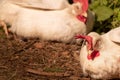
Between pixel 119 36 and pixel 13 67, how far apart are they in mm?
1202

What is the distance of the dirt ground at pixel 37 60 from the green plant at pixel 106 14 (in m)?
0.56

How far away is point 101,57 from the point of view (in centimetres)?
422

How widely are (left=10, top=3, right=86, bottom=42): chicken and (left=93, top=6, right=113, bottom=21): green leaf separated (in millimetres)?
411

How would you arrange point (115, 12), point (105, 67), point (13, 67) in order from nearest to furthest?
point (105, 67) → point (13, 67) → point (115, 12)

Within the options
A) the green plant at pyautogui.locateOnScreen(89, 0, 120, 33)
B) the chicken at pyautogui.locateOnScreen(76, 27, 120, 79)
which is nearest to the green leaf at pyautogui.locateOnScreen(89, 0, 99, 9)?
the green plant at pyautogui.locateOnScreen(89, 0, 120, 33)

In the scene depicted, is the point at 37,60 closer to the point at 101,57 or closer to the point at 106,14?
the point at 101,57

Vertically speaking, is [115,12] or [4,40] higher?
[115,12]

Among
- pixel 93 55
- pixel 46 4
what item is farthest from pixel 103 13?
pixel 93 55

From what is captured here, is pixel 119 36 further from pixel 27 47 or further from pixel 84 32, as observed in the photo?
pixel 27 47

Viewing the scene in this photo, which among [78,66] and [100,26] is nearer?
[78,66]

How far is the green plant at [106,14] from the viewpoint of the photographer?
5.32 metres

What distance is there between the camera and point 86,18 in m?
5.01

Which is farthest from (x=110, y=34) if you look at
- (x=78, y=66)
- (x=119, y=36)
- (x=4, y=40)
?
(x=4, y=40)

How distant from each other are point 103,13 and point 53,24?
803 mm
